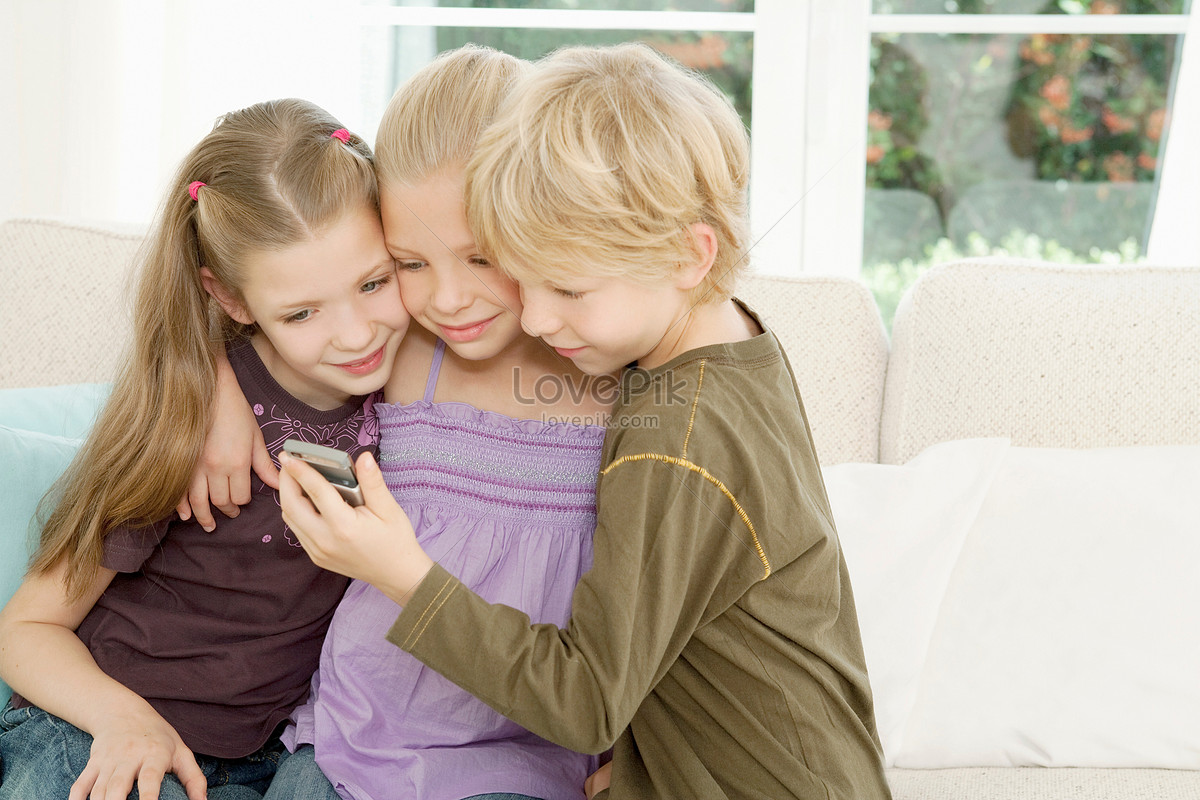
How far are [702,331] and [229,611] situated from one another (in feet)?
2.17

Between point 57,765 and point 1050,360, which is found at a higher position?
point 1050,360

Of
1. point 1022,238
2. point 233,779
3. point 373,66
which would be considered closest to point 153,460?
point 233,779

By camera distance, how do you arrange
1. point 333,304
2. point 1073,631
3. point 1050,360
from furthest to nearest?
point 1050,360 < point 1073,631 < point 333,304

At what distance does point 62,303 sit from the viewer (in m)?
1.51

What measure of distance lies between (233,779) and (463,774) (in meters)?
0.31

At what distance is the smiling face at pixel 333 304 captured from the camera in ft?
3.45

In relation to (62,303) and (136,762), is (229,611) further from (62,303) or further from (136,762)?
(62,303)

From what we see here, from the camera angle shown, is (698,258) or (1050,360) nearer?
(698,258)

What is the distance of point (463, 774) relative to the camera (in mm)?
1012

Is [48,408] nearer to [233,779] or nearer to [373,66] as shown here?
[233,779]

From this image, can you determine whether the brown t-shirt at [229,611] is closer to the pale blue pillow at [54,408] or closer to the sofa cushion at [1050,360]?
the pale blue pillow at [54,408]

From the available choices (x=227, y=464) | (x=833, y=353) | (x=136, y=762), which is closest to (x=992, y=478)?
(x=833, y=353)

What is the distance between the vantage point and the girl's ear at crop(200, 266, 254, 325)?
1127mm

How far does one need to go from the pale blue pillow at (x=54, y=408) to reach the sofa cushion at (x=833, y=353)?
975 mm
